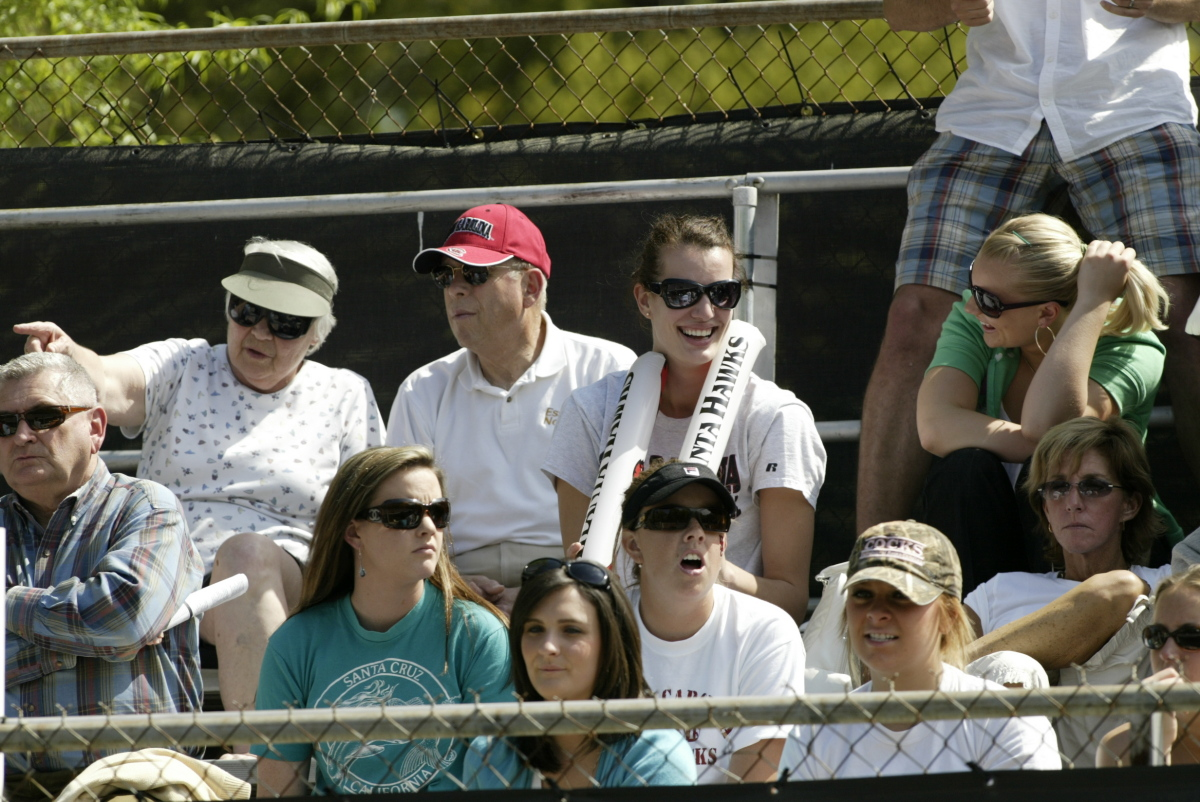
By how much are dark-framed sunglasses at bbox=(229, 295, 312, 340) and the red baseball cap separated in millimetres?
356

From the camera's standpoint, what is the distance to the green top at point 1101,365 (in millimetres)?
3432

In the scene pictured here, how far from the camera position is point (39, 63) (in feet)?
23.4

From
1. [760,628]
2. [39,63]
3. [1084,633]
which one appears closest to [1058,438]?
[1084,633]

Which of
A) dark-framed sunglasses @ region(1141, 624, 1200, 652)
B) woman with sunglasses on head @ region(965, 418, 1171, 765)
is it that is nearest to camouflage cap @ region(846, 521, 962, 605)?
dark-framed sunglasses @ region(1141, 624, 1200, 652)

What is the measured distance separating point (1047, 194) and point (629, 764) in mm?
2300

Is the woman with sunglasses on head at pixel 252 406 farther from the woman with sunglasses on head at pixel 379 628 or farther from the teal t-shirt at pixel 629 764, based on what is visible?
the teal t-shirt at pixel 629 764

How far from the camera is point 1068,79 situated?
3.85 meters

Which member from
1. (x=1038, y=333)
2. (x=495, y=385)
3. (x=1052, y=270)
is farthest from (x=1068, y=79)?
(x=495, y=385)

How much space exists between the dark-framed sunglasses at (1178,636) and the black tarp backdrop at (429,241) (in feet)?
5.49

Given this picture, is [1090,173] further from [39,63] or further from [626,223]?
[39,63]

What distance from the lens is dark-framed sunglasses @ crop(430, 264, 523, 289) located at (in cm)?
386

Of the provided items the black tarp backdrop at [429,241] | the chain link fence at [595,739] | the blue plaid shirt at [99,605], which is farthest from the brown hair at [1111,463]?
the blue plaid shirt at [99,605]

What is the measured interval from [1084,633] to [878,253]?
169 cm

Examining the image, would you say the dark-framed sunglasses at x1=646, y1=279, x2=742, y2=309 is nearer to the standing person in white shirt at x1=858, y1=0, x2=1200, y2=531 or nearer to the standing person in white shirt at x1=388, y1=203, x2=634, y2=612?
the standing person in white shirt at x1=388, y1=203, x2=634, y2=612
